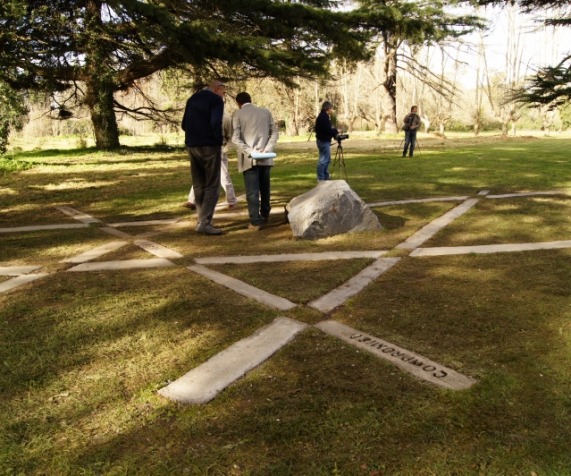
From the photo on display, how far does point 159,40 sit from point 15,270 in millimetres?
10494

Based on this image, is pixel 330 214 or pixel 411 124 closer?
pixel 330 214

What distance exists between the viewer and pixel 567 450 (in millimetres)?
2023

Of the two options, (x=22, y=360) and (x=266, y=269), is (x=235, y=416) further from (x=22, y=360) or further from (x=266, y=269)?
(x=266, y=269)

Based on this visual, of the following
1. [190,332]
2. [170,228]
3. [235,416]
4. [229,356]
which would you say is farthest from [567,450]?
[170,228]

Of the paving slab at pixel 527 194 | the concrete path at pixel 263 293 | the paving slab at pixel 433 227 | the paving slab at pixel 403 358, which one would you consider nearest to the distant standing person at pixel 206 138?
the concrete path at pixel 263 293

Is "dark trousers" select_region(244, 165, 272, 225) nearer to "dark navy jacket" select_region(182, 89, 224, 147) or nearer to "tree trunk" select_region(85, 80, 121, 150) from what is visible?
"dark navy jacket" select_region(182, 89, 224, 147)

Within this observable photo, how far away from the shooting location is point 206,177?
6.14 metres

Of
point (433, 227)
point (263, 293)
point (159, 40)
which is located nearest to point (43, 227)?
point (263, 293)

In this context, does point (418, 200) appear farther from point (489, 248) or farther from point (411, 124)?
point (411, 124)

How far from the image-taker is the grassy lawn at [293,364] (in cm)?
204

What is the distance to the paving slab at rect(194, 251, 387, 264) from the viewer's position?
4883mm

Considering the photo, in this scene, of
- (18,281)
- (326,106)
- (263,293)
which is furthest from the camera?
(326,106)

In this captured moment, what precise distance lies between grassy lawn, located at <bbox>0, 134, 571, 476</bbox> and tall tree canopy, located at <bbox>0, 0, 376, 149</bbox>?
962 cm

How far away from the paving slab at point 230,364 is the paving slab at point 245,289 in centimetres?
32
